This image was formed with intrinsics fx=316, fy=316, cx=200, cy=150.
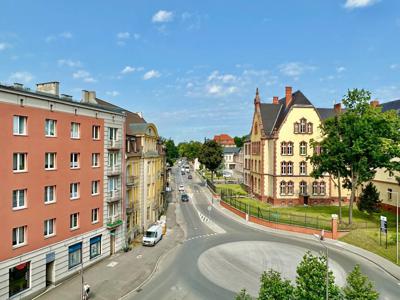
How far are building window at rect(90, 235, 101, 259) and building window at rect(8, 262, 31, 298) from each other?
7.17m

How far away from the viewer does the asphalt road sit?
24.6 m

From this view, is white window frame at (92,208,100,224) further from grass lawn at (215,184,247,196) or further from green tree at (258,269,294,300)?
grass lawn at (215,184,247,196)

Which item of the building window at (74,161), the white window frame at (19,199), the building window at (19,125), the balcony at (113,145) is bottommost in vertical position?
the white window frame at (19,199)

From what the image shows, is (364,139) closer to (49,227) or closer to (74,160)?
(74,160)

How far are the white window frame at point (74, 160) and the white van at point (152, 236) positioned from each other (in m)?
12.8

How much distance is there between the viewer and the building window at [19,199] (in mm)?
22600

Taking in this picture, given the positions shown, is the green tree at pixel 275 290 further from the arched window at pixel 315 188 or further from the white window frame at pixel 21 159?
the arched window at pixel 315 188

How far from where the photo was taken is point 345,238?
1521 inches

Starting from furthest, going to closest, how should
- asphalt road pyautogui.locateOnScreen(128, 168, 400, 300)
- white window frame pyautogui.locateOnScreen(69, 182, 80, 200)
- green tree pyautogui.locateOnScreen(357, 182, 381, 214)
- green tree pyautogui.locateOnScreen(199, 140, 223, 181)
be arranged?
green tree pyautogui.locateOnScreen(199, 140, 223, 181) < green tree pyautogui.locateOnScreen(357, 182, 381, 214) < white window frame pyautogui.locateOnScreen(69, 182, 80, 200) < asphalt road pyautogui.locateOnScreen(128, 168, 400, 300)

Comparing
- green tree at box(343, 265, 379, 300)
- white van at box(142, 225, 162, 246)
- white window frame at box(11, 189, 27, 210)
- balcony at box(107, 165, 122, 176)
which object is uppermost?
balcony at box(107, 165, 122, 176)

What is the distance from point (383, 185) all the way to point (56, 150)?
5281 cm

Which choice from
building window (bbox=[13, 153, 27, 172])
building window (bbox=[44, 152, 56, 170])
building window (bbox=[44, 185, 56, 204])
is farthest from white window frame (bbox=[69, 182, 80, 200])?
building window (bbox=[13, 153, 27, 172])

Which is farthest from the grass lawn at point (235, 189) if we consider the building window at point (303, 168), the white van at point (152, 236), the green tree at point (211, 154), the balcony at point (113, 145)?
the balcony at point (113, 145)

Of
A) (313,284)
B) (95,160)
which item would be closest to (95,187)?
(95,160)
